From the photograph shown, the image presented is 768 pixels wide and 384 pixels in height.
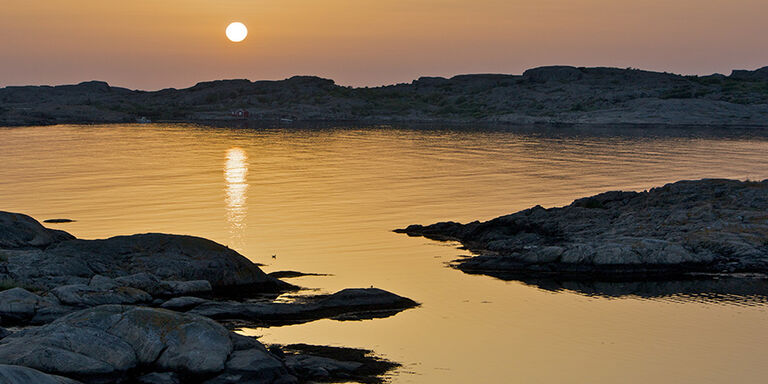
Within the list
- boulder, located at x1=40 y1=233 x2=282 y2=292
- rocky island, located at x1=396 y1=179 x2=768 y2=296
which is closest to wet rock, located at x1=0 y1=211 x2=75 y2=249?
boulder, located at x1=40 y1=233 x2=282 y2=292

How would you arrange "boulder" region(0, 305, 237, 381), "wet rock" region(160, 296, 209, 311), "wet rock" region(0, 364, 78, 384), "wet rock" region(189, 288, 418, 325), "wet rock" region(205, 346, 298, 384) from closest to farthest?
"wet rock" region(0, 364, 78, 384)
"boulder" region(0, 305, 237, 381)
"wet rock" region(205, 346, 298, 384)
"wet rock" region(189, 288, 418, 325)
"wet rock" region(160, 296, 209, 311)

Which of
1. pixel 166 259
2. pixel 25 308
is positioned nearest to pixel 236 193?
pixel 166 259

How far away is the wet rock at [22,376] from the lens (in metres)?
14.0

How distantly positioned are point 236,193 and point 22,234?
28.4m

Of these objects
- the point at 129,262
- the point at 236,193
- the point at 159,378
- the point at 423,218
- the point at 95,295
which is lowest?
the point at 236,193

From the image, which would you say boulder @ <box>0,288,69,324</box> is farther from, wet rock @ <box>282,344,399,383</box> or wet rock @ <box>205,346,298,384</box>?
wet rock @ <box>205,346,298,384</box>

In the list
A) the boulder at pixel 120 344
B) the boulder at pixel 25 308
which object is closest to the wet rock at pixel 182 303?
the boulder at pixel 25 308

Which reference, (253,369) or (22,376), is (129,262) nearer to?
(253,369)

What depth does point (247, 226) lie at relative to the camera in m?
42.3

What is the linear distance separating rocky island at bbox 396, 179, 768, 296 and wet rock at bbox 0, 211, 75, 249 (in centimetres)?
1432

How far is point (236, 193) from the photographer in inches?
2242

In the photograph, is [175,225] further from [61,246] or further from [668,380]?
[668,380]

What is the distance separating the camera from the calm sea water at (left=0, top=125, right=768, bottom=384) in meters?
21.9

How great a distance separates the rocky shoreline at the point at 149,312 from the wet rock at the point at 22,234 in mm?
31
